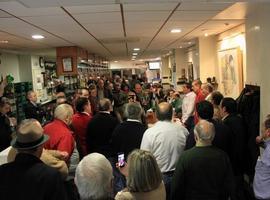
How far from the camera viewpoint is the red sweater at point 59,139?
3062 mm

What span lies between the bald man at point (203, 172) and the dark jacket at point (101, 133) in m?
1.42

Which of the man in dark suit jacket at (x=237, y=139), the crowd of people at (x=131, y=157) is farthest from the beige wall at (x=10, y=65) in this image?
the man in dark suit jacket at (x=237, y=139)

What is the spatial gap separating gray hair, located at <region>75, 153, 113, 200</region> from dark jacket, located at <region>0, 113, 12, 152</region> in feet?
9.57

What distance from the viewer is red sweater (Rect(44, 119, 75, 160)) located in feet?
10.0

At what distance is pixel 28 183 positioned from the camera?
194 centimetres

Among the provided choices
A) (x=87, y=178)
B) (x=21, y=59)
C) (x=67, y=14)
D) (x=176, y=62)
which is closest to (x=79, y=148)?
(x=67, y=14)

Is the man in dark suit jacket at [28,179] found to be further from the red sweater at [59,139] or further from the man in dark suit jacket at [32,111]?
the man in dark suit jacket at [32,111]

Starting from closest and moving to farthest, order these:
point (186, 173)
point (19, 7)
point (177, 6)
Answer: point (186, 173), point (19, 7), point (177, 6)

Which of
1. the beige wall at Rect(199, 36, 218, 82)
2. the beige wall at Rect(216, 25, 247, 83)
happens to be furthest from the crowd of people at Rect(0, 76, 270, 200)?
the beige wall at Rect(199, 36, 218, 82)

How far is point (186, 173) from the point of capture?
261cm

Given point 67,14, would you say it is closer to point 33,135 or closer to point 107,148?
point 107,148

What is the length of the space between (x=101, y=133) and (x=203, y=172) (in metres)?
1.63

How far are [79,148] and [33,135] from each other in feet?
6.50

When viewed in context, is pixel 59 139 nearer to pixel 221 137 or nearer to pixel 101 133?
pixel 101 133
